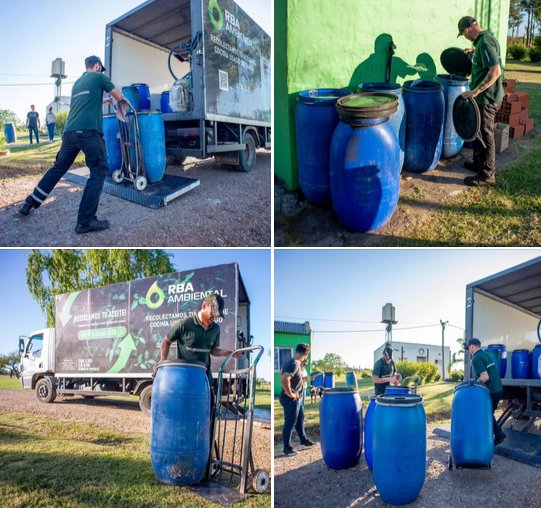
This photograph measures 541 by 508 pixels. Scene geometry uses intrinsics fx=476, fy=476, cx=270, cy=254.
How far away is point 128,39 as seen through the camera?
9102mm

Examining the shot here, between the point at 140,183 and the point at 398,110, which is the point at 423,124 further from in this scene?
the point at 140,183

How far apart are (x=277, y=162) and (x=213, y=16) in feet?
9.28

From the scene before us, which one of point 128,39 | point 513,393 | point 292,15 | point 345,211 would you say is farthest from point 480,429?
point 128,39

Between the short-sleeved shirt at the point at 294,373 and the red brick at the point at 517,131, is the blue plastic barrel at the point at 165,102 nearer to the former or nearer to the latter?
the short-sleeved shirt at the point at 294,373

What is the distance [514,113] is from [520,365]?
5191 millimetres

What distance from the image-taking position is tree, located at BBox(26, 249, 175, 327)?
32.2 ft

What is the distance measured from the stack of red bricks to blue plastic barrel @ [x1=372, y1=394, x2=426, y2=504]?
272 inches

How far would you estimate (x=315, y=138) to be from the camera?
19.1 feet

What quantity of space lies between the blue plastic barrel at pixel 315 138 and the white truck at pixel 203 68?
2.43 metres

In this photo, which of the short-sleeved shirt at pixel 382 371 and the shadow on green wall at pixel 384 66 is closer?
the short-sleeved shirt at pixel 382 371

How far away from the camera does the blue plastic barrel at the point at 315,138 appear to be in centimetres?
573

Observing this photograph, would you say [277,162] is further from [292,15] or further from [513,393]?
[513,393]

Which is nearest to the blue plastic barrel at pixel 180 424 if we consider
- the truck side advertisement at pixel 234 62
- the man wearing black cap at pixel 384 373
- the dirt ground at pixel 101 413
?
the dirt ground at pixel 101 413

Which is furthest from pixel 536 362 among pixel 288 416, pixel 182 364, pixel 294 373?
pixel 182 364
